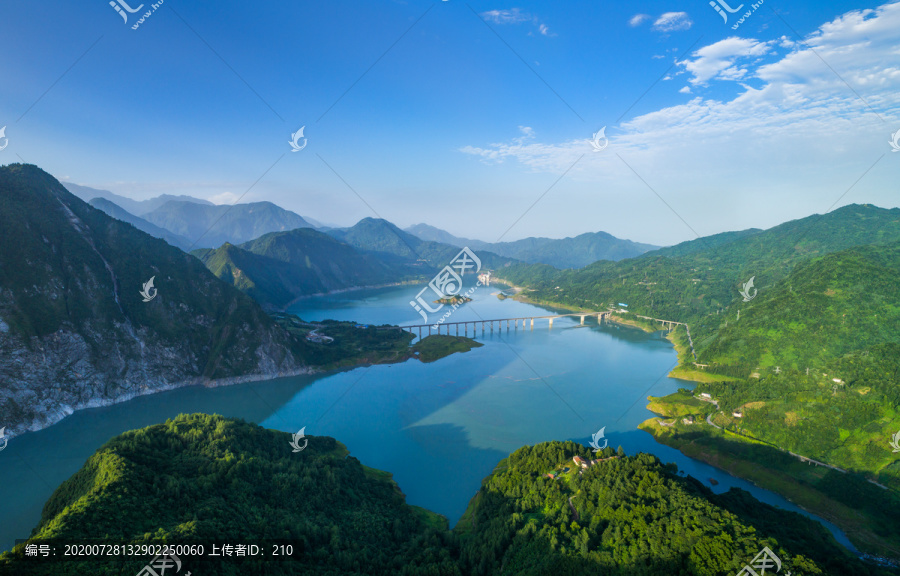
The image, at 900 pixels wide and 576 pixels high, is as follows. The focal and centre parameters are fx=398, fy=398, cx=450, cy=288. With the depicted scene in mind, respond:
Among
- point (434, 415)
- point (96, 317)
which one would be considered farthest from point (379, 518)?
point (96, 317)

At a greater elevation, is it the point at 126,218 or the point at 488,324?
the point at 126,218

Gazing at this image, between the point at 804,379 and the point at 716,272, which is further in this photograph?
the point at 716,272

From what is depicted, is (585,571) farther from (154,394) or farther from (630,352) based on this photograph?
(630,352)

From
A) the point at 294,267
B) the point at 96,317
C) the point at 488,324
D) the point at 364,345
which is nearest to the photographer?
the point at 96,317

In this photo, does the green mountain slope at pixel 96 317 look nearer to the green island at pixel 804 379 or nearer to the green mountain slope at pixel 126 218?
the green island at pixel 804 379

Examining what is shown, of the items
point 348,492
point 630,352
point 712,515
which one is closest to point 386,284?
point 630,352

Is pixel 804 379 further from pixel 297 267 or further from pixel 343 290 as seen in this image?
pixel 297 267

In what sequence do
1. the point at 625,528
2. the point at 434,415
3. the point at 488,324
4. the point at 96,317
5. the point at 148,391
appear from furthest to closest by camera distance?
the point at 488,324
the point at 148,391
the point at 96,317
the point at 434,415
the point at 625,528

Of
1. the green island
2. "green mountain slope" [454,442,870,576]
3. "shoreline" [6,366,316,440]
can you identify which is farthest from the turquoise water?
"green mountain slope" [454,442,870,576]
